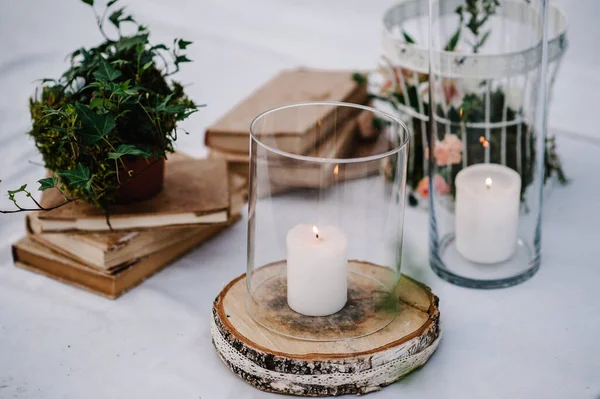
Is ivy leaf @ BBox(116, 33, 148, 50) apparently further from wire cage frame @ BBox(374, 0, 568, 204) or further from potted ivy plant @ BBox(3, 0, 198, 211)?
wire cage frame @ BBox(374, 0, 568, 204)

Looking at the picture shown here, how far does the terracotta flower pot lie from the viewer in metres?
0.87

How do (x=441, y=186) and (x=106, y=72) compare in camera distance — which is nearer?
(x=106, y=72)

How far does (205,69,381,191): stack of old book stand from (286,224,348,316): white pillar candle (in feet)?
0.20

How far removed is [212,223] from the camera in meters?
0.93

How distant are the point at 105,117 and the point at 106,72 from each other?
7 centimetres

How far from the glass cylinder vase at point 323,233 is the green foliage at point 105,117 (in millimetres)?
132

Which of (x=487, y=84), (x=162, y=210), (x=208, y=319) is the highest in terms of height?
(x=487, y=84)

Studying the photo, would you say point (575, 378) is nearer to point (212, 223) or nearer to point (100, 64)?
point (212, 223)

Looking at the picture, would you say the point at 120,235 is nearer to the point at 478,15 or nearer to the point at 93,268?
the point at 93,268

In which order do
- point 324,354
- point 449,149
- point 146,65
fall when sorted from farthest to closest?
point 449,149 < point 146,65 < point 324,354

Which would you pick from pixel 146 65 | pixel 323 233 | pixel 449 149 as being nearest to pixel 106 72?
pixel 146 65

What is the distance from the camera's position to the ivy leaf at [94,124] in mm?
789

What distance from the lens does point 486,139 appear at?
39.7 inches

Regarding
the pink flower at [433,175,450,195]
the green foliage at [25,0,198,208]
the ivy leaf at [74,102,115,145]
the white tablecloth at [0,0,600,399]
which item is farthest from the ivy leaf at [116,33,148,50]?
the pink flower at [433,175,450,195]
